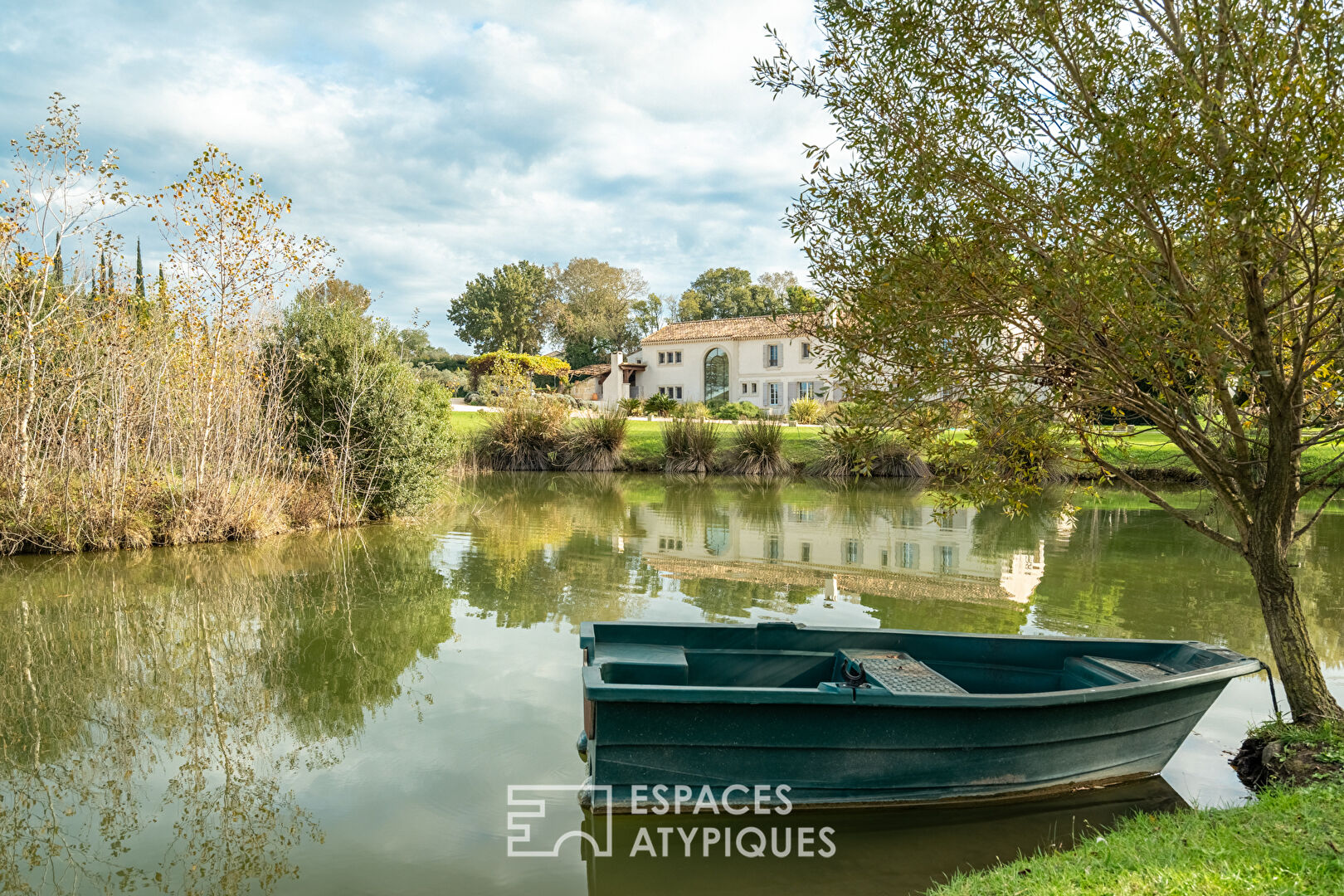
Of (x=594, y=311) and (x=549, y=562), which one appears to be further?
(x=594, y=311)

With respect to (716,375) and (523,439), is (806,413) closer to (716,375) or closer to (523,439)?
(523,439)

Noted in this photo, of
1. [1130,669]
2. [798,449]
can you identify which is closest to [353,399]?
[1130,669]

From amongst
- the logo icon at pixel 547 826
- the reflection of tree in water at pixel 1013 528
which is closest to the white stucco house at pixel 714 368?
the reflection of tree in water at pixel 1013 528

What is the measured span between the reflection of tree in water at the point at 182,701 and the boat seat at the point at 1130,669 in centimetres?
467

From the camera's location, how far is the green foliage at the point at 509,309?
62.5 metres

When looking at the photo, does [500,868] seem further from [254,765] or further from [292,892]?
[254,765]

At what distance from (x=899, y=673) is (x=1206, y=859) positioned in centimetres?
193

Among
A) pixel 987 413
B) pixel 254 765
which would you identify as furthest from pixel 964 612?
pixel 254 765

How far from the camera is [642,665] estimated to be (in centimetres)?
487

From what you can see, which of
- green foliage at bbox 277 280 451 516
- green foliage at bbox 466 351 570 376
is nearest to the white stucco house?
green foliage at bbox 466 351 570 376

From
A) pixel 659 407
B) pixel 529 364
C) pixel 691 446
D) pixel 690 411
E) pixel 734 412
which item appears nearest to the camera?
pixel 691 446

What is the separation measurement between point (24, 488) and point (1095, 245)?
501 inches

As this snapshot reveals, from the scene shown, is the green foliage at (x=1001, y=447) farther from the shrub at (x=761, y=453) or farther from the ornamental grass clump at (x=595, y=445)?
the ornamental grass clump at (x=595, y=445)

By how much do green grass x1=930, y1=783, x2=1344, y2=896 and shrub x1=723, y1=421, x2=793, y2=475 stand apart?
21602 mm
